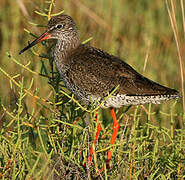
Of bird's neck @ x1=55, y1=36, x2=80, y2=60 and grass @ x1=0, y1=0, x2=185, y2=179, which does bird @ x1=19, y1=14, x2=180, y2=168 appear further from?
bird's neck @ x1=55, y1=36, x2=80, y2=60

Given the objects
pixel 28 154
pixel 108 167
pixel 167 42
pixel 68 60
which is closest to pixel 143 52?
pixel 167 42

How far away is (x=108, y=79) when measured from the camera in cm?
498

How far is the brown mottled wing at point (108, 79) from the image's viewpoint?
496cm

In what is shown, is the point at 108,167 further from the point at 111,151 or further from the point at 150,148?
the point at 150,148

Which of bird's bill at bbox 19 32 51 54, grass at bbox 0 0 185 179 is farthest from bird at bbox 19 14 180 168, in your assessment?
grass at bbox 0 0 185 179

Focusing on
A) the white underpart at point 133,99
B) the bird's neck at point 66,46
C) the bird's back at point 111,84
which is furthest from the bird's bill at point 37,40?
the white underpart at point 133,99

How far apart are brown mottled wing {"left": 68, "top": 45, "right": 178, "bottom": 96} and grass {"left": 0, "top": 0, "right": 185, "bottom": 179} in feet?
0.72

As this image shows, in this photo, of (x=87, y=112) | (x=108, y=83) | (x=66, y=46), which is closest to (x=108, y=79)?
(x=108, y=83)

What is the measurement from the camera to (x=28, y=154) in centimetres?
409

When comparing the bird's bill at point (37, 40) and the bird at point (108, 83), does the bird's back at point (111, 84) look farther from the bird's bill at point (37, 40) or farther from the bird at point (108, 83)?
the bird's bill at point (37, 40)

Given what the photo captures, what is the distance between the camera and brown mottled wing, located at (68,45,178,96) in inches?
195

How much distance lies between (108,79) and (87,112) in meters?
0.54

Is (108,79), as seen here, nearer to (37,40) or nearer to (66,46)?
(66,46)

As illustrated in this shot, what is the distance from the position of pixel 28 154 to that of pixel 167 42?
16.5 feet
